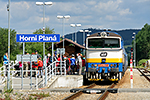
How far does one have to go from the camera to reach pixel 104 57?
19.8 meters

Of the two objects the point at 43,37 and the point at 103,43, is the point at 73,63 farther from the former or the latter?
the point at 43,37

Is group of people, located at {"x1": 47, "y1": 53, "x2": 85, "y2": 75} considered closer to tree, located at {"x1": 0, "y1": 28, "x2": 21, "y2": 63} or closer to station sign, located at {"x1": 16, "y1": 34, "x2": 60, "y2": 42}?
station sign, located at {"x1": 16, "y1": 34, "x2": 60, "y2": 42}

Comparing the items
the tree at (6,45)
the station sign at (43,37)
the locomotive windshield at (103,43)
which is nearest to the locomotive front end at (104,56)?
the locomotive windshield at (103,43)

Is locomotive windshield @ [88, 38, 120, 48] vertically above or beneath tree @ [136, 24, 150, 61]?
beneath

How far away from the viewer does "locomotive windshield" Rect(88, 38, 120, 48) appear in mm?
20009

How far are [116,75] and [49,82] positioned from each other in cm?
449

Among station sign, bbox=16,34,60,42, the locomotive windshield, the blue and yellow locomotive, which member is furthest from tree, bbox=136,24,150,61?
station sign, bbox=16,34,60,42

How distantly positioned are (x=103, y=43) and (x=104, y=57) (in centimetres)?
97

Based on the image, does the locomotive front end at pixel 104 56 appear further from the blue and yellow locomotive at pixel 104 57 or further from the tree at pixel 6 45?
the tree at pixel 6 45

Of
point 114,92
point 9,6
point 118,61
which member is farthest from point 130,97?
point 9,6

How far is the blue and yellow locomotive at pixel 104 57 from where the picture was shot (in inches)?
778

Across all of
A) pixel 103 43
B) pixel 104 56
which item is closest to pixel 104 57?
pixel 104 56

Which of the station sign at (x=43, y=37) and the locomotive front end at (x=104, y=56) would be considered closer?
the station sign at (x=43, y=37)

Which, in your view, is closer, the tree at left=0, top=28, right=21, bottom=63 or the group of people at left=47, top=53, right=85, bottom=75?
the group of people at left=47, top=53, right=85, bottom=75
